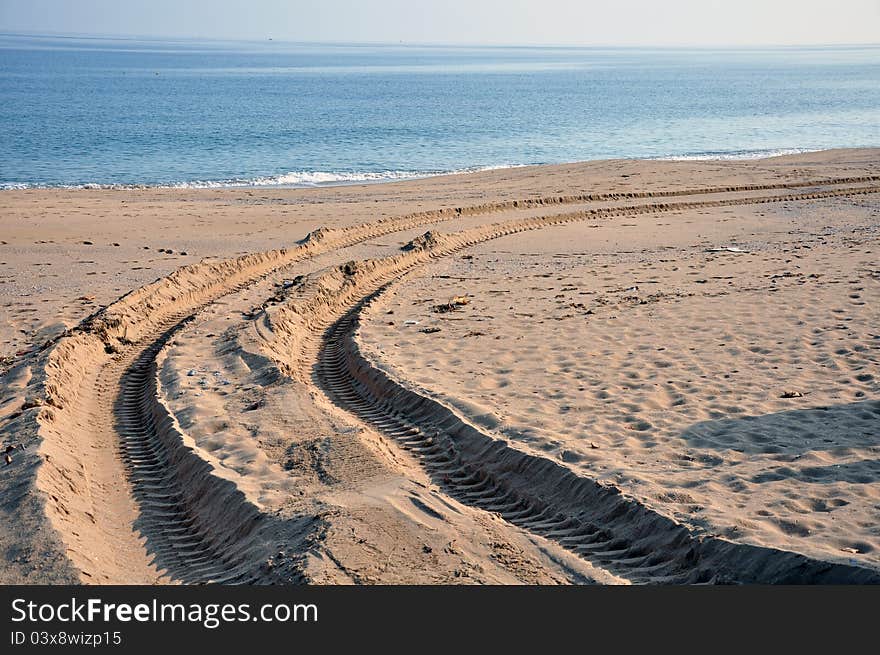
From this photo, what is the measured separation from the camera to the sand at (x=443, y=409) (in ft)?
16.4

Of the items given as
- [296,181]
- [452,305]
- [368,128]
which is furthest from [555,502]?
[368,128]

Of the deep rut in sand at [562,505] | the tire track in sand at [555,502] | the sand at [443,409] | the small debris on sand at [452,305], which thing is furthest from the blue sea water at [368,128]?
the deep rut in sand at [562,505]

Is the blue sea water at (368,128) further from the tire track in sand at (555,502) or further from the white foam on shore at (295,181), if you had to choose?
the tire track in sand at (555,502)

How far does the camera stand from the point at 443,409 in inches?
286

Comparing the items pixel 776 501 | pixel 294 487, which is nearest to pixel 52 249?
pixel 294 487

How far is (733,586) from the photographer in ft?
14.4

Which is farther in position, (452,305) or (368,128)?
(368,128)

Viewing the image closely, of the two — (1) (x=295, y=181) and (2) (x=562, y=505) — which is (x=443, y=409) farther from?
(1) (x=295, y=181)

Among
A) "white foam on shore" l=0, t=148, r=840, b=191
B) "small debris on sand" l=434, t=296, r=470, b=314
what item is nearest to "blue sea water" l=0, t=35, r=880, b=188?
"white foam on shore" l=0, t=148, r=840, b=191

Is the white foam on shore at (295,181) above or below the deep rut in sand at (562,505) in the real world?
below

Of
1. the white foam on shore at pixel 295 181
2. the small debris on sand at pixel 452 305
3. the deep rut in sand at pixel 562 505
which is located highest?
the deep rut in sand at pixel 562 505

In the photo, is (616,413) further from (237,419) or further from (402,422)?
(237,419)

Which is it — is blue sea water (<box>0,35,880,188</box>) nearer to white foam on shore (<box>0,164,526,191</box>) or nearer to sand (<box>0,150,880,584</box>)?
white foam on shore (<box>0,164,526,191</box>)

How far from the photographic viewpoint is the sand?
5.01m
